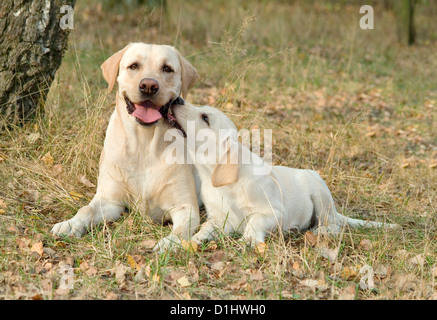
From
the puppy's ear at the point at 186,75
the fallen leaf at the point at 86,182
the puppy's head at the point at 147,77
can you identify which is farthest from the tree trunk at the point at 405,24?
the fallen leaf at the point at 86,182

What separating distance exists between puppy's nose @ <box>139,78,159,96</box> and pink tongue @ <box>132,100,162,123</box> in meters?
0.13

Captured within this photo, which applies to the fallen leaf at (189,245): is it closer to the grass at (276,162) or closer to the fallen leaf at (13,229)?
the grass at (276,162)

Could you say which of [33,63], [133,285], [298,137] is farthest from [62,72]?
[133,285]

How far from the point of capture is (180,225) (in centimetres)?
364

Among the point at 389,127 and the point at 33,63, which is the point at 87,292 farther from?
the point at 389,127

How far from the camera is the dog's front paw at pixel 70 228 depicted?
11.5 feet

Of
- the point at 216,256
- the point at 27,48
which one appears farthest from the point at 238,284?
the point at 27,48

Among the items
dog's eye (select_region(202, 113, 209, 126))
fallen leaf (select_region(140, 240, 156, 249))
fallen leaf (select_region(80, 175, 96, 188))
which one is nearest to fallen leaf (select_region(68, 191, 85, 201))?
fallen leaf (select_region(80, 175, 96, 188))

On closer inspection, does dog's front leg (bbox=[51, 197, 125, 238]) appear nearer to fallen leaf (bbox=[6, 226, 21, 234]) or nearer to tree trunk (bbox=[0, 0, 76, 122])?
fallen leaf (bbox=[6, 226, 21, 234])

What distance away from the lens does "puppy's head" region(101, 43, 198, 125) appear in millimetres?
3570

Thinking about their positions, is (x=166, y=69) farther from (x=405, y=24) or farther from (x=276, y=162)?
(x=405, y=24)

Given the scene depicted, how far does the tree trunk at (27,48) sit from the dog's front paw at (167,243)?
2.07 m
